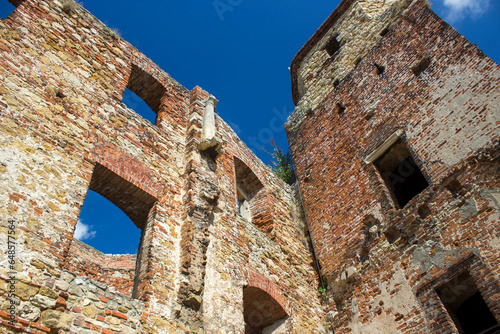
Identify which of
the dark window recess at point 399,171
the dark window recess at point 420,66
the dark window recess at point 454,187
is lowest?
the dark window recess at point 454,187

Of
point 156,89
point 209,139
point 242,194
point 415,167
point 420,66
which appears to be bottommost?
point 415,167

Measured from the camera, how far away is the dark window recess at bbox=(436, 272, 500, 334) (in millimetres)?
5703

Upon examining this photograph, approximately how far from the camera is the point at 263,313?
7113 millimetres

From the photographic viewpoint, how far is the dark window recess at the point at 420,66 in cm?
812

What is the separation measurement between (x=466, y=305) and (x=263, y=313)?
3346mm

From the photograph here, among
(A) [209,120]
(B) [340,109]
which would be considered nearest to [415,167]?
(B) [340,109]

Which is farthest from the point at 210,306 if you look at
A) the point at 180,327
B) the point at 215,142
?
the point at 215,142

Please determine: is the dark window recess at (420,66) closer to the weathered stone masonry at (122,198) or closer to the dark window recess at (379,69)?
the dark window recess at (379,69)

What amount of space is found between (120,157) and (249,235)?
9.43ft

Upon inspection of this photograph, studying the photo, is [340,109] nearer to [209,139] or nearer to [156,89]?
[209,139]

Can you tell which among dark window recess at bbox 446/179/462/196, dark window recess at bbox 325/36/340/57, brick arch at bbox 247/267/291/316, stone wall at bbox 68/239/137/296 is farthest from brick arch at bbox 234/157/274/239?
dark window recess at bbox 325/36/340/57

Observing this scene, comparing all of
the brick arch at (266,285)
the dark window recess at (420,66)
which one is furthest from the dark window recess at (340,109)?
the brick arch at (266,285)

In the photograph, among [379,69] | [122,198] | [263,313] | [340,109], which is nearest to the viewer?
[122,198]

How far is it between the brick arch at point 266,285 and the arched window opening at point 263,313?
0.05 m
